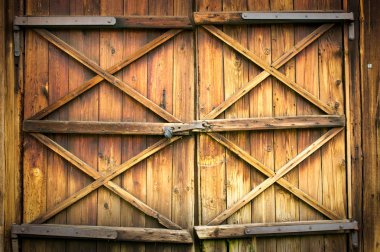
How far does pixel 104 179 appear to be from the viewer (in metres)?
4.28

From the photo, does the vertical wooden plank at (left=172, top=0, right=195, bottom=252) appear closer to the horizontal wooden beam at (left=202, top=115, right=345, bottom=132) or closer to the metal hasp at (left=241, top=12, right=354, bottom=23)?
the horizontal wooden beam at (left=202, top=115, right=345, bottom=132)

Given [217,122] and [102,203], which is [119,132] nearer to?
[102,203]

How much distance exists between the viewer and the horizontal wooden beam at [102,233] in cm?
419

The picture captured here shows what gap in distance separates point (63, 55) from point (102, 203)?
1744 millimetres

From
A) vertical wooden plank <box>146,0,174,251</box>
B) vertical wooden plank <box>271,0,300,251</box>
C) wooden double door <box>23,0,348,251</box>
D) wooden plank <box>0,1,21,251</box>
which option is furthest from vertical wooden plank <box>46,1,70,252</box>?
vertical wooden plank <box>271,0,300,251</box>

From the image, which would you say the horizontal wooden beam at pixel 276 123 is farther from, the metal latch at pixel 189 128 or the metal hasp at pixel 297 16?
the metal hasp at pixel 297 16

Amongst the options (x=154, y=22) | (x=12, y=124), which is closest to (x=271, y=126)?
(x=154, y=22)

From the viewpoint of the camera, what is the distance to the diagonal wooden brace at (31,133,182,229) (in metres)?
4.26

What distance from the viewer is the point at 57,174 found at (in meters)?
4.33

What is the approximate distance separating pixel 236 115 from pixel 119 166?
1.44m

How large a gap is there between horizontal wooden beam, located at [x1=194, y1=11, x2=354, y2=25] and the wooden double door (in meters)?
0.11

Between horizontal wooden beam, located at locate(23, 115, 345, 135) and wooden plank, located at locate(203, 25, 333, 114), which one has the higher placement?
wooden plank, located at locate(203, 25, 333, 114)

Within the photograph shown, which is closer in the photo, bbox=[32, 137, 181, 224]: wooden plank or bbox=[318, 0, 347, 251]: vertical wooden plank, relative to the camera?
bbox=[32, 137, 181, 224]: wooden plank

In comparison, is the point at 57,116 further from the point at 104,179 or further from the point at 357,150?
the point at 357,150
